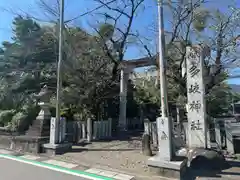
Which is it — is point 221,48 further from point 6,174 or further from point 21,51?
point 21,51

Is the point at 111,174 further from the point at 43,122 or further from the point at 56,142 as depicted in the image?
the point at 43,122

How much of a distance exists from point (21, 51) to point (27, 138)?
9671mm

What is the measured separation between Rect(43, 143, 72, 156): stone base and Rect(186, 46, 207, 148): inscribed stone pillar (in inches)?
185

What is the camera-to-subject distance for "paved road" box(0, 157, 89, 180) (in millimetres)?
5918

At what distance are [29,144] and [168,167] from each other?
6422mm

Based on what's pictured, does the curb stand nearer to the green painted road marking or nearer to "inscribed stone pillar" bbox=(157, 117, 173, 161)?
the green painted road marking

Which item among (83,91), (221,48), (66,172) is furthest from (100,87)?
(66,172)

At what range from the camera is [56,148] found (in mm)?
8734

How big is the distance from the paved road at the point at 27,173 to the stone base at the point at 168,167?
189cm

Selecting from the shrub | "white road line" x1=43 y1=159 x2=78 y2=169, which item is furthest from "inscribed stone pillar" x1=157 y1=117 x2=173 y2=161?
the shrub

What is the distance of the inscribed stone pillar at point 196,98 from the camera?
705 centimetres

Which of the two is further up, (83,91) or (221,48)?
(221,48)

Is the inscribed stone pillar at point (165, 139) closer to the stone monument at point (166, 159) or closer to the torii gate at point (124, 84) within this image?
the stone monument at point (166, 159)

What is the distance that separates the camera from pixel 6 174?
6.25 meters
